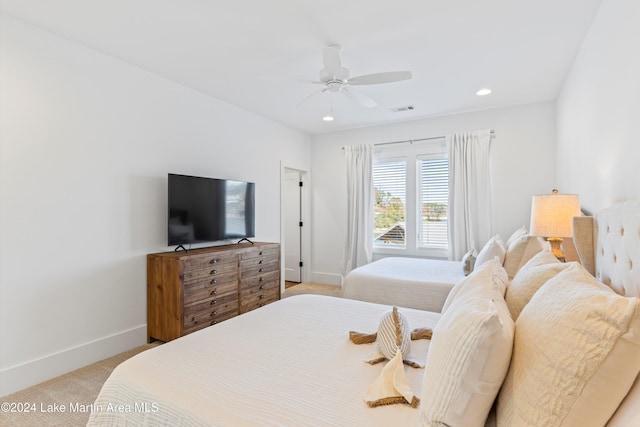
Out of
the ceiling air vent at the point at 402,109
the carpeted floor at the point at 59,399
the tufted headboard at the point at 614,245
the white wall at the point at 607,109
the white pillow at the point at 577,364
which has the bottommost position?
the carpeted floor at the point at 59,399

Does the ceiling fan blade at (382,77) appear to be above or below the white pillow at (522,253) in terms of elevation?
above

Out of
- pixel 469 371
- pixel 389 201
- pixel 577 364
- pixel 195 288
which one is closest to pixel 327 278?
pixel 389 201

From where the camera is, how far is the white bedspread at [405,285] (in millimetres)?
3021

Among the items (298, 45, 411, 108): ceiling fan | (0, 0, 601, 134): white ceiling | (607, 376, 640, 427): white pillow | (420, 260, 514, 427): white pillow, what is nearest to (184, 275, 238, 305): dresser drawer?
(0, 0, 601, 134): white ceiling

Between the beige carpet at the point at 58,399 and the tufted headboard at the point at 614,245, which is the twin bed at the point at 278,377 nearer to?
the tufted headboard at the point at 614,245

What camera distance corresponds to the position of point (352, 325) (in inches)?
76.6

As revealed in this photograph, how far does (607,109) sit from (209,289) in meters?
3.55

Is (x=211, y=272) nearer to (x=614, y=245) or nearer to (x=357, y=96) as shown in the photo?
(x=357, y=96)

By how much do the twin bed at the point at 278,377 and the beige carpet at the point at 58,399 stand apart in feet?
3.53

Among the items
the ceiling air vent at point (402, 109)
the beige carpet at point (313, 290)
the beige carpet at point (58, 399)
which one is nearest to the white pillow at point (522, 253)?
the ceiling air vent at point (402, 109)

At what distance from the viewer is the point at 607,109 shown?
2.04 meters

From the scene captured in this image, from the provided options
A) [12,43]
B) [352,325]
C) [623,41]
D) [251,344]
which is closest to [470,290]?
[352,325]

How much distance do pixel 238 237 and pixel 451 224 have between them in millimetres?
3001

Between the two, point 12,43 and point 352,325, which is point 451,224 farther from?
point 12,43
